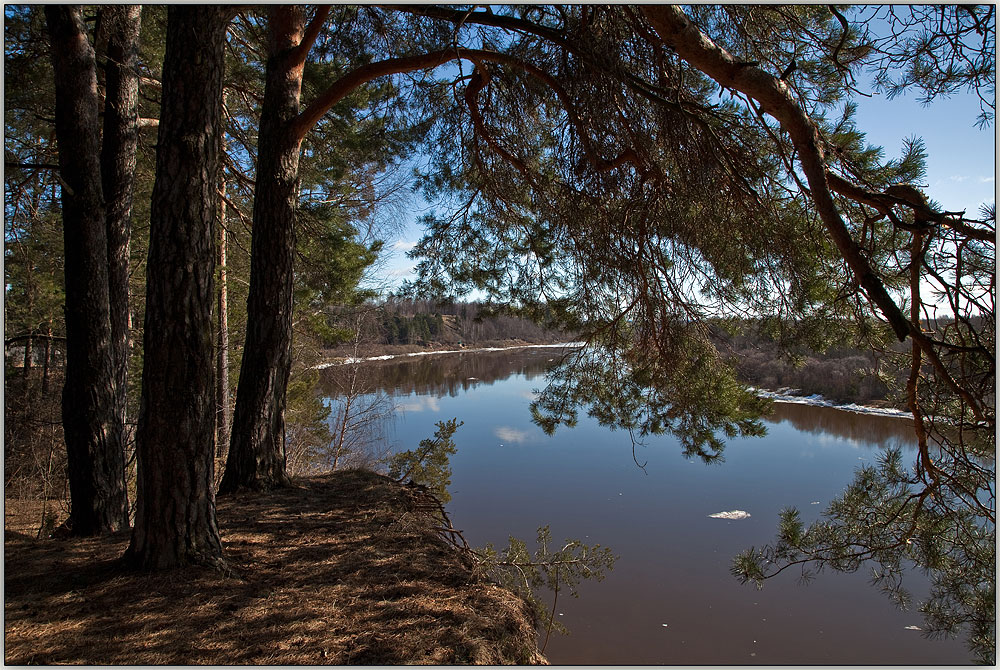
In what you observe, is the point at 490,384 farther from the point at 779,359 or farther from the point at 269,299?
the point at 779,359

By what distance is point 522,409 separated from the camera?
1577cm

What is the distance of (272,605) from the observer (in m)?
1.95

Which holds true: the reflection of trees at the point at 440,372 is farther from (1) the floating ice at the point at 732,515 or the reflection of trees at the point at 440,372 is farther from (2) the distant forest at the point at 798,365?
(2) the distant forest at the point at 798,365

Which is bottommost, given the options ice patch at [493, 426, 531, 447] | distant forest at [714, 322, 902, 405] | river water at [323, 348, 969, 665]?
river water at [323, 348, 969, 665]

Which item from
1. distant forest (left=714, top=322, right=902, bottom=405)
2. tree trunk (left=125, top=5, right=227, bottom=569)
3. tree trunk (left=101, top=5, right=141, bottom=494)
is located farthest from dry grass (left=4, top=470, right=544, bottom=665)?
distant forest (left=714, top=322, right=902, bottom=405)

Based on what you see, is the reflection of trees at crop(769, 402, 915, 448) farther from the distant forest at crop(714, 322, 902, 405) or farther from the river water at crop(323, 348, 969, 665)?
the distant forest at crop(714, 322, 902, 405)

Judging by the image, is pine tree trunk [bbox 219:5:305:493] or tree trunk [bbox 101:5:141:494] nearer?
tree trunk [bbox 101:5:141:494]

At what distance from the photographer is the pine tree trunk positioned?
133 inches

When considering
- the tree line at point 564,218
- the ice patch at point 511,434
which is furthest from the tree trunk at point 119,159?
the ice patch at point 511,434

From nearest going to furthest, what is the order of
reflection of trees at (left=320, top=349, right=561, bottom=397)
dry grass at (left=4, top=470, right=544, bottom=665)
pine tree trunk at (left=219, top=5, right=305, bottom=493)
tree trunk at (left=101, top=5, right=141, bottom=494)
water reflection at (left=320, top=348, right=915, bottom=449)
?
1. dry grass at (left=4, top=470, right=544, bottom=665)
2. tree trunk at (left=101, top=5, right=141, bottom=494)
3. pine tree trunk at (left=219, top=5, right=305, bottom=493)
4. water reflection at (left=320, top=348, right=915, bottom=449)
5. reflection of trees at (left=320, top=349, right=561, bottom=397)

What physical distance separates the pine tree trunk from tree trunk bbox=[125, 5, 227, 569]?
121 centimetres

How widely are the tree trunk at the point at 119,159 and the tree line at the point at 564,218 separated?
0.01 m

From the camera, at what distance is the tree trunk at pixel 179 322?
2.11 m

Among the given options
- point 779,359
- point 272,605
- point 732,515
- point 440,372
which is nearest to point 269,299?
point 272,605
